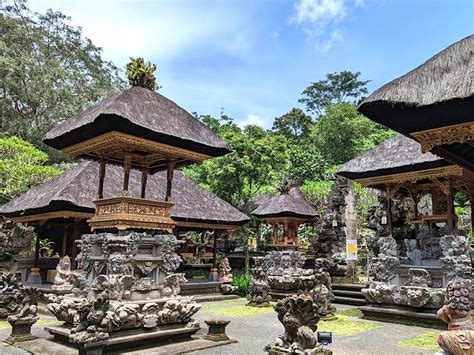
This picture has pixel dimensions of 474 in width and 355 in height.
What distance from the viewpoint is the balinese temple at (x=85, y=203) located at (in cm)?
1408

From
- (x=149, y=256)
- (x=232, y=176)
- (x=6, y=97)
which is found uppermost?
(x=6, y=97)

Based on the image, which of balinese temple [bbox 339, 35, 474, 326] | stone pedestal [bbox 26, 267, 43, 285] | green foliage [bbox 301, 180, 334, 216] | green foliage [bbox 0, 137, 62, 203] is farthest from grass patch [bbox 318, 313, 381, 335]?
green foliage [bbox 301, 180, 334, 216]

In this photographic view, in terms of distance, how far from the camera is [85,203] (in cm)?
1406

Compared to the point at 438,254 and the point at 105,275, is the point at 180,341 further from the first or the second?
the point at 438,254

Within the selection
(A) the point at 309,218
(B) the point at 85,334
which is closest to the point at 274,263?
(A) the point at 309,218

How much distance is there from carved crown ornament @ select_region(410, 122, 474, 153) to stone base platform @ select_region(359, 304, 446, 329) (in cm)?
597

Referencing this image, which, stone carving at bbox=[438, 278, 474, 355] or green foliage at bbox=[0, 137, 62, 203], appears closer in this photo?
stone carving at bbox=[438, 278, 474, 355]

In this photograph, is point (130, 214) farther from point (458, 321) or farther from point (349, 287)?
point (349, 287)

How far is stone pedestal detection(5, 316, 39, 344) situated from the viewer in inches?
331

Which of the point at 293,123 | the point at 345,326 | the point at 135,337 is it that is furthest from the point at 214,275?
the point at 293,123

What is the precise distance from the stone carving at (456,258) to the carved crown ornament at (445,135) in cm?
517

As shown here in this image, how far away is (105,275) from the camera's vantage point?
8.12 m

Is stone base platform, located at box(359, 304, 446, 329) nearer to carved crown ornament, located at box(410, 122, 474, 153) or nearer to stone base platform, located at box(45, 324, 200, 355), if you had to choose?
stone base platform, located at box(45, 324, 200, 355)

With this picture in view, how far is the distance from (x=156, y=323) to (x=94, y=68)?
34.9 meters
